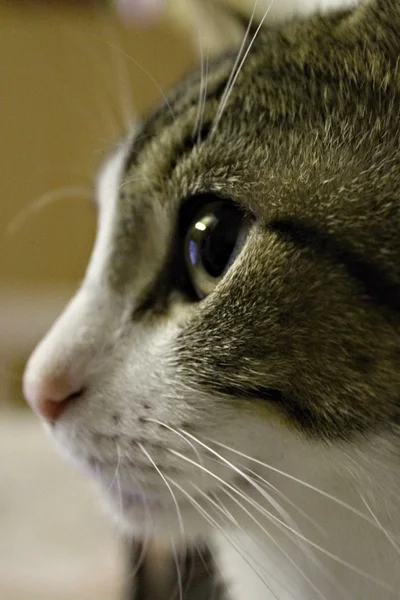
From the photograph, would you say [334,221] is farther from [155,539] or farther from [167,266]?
[155,539]

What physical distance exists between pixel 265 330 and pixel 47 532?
28.0 inches

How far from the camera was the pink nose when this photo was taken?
→ 1.63 ft

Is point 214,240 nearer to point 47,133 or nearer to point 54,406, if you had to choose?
point 54,406

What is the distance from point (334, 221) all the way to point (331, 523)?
7.5 inches

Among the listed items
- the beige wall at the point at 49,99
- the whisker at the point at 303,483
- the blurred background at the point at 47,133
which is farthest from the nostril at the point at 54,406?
the beige wall at the point at 49,99

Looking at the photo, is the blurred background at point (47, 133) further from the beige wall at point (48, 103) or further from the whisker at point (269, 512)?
the whisker at point (269, 512)

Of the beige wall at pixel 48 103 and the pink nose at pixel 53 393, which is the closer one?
the pink nose at pixel 53 393

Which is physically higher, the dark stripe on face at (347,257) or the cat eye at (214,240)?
the cat eye at (214,240)

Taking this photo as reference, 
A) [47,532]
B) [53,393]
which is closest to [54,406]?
[53,393]

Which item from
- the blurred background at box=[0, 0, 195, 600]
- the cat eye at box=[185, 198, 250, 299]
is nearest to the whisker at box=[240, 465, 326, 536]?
the cat eye at box=[185, 198, 250, 299]

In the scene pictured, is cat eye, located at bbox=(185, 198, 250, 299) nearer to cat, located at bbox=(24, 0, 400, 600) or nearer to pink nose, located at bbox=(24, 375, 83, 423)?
cat, located at bbox=(24, 0, 400, 600)

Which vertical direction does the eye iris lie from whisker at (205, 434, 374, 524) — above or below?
above

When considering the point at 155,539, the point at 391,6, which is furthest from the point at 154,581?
the point at 391,6

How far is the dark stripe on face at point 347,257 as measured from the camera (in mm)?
417
